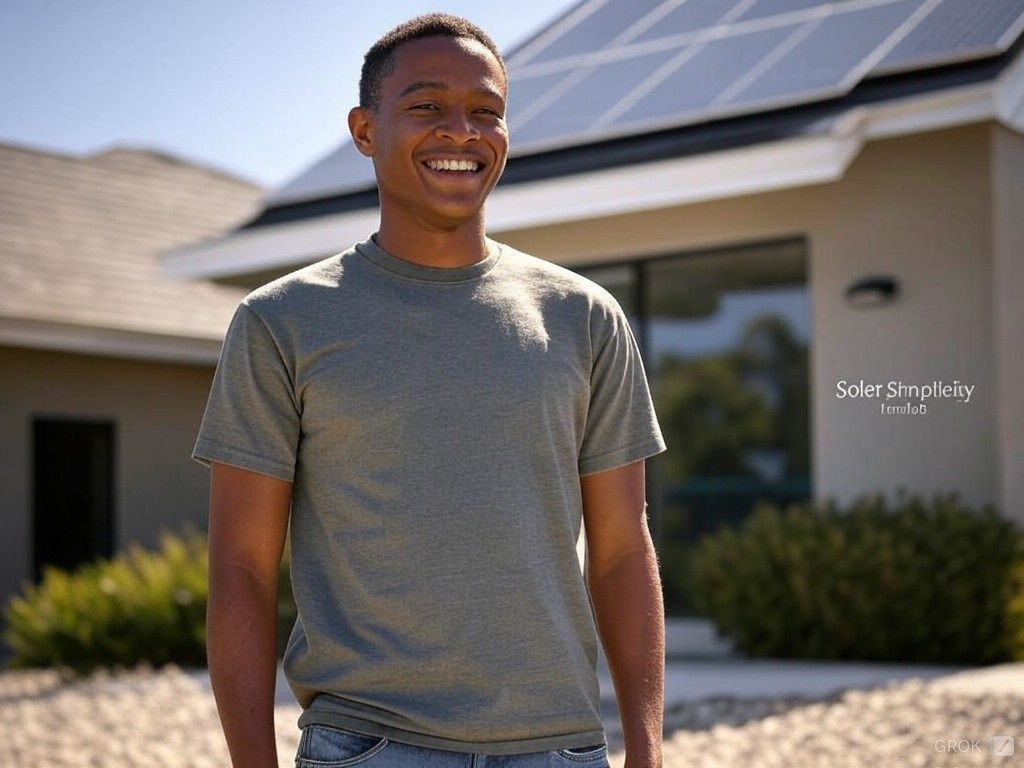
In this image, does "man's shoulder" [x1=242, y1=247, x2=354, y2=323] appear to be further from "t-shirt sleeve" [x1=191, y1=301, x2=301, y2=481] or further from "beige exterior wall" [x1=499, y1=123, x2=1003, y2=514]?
"beige exterior wall" [x1=499, y1=123, x2=1003, y2=514]

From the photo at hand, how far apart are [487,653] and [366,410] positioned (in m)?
0.40

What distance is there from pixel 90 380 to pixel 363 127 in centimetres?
1204

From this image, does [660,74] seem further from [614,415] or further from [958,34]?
[614,415]

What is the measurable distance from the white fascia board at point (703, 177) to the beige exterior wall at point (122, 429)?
3.43 meters

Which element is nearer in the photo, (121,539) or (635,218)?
(635,218)

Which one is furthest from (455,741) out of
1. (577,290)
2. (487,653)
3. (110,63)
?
(110,63)

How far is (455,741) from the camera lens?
81.4 inches

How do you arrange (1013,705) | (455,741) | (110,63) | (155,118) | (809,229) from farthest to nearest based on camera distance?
(155,118), (110,63), (809,229), (1013,705), (455,741)

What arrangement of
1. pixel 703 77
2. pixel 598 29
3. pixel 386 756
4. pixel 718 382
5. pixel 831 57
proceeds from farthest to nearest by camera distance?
pixel 718 382 → pixel 598 29 → pixel 703 77 → pixel 831 57 → pixel 386 756

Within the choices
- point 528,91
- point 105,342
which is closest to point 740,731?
point 528,91

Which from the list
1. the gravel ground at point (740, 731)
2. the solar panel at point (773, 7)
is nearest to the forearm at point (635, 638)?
the gravel ground at point (740, 731)

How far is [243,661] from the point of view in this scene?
84.7 inches

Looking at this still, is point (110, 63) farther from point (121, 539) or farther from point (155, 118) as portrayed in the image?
point (121, 539)

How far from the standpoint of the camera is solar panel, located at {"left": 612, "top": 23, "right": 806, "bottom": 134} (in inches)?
355
